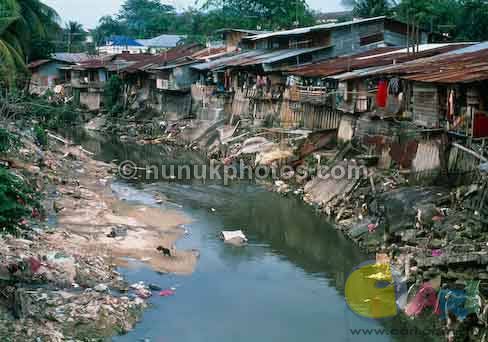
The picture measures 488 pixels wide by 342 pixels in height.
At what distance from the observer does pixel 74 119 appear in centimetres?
4984

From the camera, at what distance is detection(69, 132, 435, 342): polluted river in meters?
13.9

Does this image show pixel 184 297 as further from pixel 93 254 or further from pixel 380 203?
pixel 380 203

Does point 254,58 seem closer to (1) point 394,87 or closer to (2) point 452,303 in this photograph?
(1) point 394,87

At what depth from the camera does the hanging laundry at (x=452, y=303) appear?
40.7ft

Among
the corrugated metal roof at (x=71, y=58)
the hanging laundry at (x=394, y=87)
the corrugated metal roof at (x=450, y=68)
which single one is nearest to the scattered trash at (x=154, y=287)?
the corrugated metal roof at (x=450, y=68)

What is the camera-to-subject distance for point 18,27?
31969 millimetres

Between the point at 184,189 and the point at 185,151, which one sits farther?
the point at 185,151

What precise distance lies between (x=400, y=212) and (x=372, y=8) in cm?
3011

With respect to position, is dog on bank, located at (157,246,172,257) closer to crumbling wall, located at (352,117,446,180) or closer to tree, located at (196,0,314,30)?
crumbling wall, located at (352,117,446,180)

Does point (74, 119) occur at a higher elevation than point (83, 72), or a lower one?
lower

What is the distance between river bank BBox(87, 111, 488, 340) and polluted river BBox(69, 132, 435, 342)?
78cm

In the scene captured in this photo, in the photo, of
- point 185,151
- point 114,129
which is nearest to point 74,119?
point 114,129

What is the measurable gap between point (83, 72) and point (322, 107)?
2976cm

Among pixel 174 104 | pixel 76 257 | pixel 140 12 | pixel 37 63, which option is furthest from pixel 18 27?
pixel 140 12
